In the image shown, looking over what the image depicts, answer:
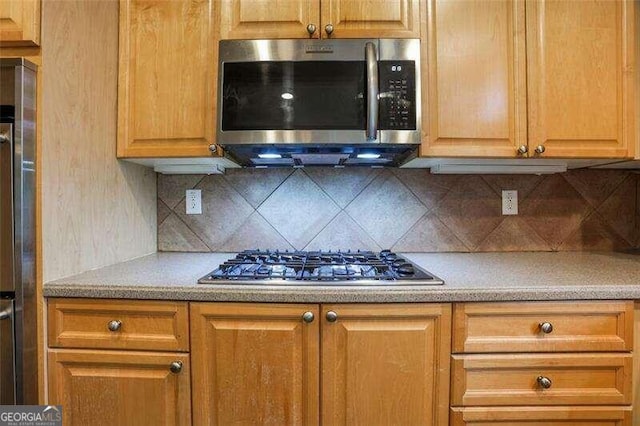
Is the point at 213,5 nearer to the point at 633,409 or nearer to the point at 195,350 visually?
the point at 195,350

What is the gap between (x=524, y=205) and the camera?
1776 mm

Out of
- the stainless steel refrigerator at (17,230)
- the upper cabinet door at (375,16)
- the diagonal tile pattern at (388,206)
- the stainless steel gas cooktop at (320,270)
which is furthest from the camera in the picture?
the diagonal tile pattern at (388,206)

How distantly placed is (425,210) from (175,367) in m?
1.25

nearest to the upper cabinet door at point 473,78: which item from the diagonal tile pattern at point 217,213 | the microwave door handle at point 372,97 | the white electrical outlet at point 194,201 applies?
the microwave door handle at point 372,97

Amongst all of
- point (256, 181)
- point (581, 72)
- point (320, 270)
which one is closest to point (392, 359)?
point (320, 270)

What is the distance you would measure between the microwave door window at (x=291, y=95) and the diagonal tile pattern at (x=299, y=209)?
0.45m

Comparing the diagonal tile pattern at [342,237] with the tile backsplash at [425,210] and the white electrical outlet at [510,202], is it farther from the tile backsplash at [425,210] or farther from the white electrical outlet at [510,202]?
the white electrical outlet at [510,202]

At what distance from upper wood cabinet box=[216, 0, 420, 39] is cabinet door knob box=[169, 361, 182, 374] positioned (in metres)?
1.19

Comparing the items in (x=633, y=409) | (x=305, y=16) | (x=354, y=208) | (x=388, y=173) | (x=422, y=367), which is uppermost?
(x=305, y=16)

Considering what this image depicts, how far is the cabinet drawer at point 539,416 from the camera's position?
3.69 feet

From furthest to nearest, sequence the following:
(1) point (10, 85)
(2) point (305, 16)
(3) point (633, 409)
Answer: (2) point (305, 16) < (3) point (633, 409) < (1) point (10, 85)

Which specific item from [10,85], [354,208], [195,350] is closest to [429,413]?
[195,350]

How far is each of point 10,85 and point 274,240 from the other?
1.11 meters

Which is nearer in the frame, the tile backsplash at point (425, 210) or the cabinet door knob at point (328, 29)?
the cabinet door knob at point (328, 29)
